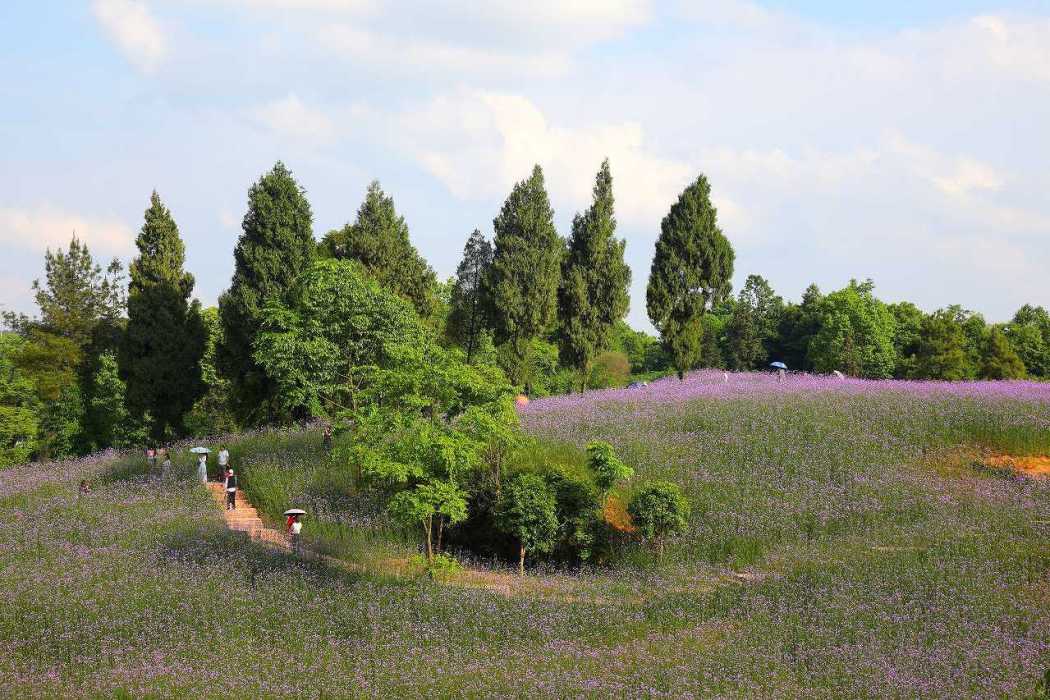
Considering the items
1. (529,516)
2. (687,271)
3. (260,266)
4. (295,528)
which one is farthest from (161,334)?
(687,271)

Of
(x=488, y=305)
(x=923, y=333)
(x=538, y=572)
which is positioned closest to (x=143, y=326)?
(x=488, y=305)

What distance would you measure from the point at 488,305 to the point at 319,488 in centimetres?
1804

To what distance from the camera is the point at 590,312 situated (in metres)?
47.6

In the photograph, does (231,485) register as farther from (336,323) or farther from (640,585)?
(640,585)

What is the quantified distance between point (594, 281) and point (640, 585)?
28233 millimetres

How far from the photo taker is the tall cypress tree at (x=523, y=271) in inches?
1720

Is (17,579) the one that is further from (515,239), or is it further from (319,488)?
(515,239)

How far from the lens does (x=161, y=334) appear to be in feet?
132

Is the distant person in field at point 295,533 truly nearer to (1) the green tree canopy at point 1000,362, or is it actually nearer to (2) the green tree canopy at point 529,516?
(2) the green tree canopy at point 529,516

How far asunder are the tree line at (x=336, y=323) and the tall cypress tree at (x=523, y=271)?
8 centimetres

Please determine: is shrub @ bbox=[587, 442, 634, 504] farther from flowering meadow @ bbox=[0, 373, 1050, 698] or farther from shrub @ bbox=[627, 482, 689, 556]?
flowering meadow @ bbox=[0, 373, 1050, 698]

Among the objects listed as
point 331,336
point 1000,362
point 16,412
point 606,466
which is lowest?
point 606,466

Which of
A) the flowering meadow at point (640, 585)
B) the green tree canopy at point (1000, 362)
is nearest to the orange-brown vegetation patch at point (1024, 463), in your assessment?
the flowering meadow at point (640, 585)

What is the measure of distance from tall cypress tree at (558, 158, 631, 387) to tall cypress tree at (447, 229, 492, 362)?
14.5 feet
